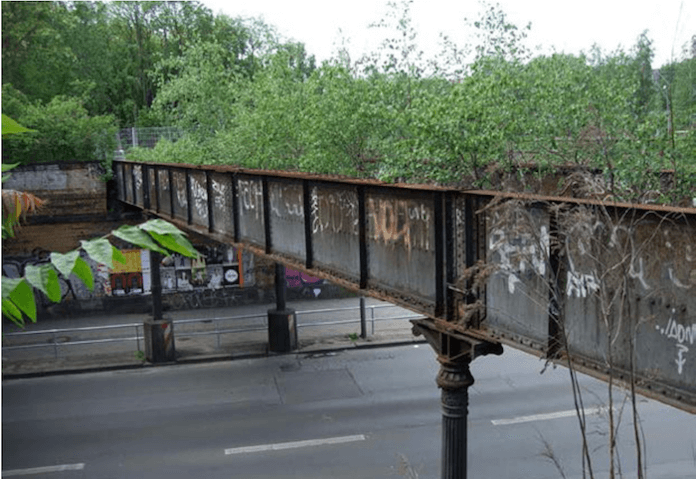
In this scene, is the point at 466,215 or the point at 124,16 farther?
the point at 124,16

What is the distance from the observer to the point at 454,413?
991 centimetres

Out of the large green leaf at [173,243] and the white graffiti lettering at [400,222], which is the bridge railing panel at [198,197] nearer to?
the white graffiti lettering at [400,222]

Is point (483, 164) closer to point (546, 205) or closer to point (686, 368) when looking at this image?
point (546, 205)

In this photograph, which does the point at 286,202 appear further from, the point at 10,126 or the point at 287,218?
the point at 10,126

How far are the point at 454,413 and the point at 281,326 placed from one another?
15.7 metres

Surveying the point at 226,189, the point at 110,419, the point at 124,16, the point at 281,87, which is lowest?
the point at 110,419

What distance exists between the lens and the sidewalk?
2442cm

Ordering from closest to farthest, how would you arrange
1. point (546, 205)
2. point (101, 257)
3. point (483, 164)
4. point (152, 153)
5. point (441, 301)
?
point (101, 257)
point (546, 205)
point (441, 301)
point (483, 164)
point (152, 153)

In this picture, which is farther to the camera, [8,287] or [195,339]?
[195,339]

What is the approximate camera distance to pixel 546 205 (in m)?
7.42

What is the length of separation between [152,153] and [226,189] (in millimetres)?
15531

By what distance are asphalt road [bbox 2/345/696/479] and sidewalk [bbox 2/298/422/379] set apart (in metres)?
0.72

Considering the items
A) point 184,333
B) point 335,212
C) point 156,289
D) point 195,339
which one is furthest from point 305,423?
point 184,333

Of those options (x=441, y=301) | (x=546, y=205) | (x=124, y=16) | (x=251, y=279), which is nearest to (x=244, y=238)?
(x=441, y=301)
